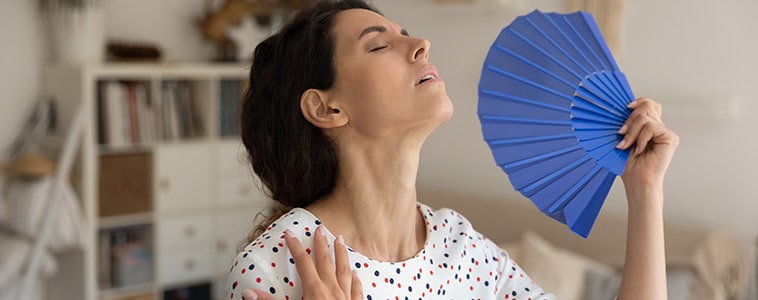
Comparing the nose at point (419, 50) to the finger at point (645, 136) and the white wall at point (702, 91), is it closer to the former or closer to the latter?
the finger at point (645, 136)

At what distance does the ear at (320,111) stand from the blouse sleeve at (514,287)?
0.38 metres

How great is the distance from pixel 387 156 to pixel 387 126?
0.19 ft

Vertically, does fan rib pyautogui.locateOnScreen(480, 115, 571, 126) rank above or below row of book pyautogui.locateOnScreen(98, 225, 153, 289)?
above

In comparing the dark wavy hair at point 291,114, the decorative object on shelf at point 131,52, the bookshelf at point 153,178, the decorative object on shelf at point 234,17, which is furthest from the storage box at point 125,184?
the dark wavy hair at point 291,114

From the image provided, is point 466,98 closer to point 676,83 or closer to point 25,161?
point 676,83

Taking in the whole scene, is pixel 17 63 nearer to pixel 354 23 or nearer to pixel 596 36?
pixel 354 23

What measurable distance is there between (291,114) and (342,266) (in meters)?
0.29

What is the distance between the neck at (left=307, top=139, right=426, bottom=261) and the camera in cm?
132

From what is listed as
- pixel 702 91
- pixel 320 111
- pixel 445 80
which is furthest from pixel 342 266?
pixel 445 80

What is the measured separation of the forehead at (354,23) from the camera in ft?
4.49

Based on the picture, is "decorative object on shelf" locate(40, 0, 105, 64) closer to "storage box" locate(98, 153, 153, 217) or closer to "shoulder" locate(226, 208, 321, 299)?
"storage box" locate(98, 153, 153, 217)

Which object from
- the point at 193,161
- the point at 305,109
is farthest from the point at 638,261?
the point at 193,161

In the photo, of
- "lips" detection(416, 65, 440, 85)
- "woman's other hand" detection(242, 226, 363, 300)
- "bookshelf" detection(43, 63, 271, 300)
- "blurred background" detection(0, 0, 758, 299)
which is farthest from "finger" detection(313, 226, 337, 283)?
"bookshelf" detection(43, 63, 271, 300)

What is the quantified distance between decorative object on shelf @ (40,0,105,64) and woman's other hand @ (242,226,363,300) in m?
2.88
